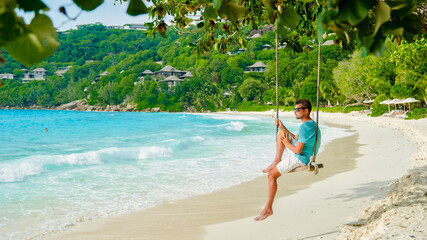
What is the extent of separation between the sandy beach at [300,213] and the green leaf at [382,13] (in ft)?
9.92

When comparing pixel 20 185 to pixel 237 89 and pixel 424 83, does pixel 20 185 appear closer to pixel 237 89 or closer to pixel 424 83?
pixel 424 83

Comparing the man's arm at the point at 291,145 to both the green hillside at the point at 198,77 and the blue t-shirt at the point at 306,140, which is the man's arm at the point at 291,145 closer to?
the blue t-shirt at the point at 306,140

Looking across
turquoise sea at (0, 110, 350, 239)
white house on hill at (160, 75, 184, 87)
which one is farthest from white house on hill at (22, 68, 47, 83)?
turquoise sea at (0, 110, 350, 239)

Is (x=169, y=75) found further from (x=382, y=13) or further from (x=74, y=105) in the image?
(x=382, y=13)

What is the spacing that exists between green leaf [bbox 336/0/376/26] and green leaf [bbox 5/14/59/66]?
1.92 feet

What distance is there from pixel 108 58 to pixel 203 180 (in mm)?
141596

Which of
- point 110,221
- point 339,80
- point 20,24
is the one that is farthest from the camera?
point 339,80

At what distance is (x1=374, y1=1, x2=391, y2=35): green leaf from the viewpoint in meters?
0.75

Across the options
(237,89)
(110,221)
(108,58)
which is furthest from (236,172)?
(108,58)

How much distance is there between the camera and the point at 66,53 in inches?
5920

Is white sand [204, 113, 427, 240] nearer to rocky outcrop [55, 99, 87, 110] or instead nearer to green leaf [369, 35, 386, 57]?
green leaf [369, 35, 386, 57]

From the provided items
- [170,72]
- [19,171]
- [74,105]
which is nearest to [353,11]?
[19,171]

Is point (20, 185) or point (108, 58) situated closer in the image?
point (20, 185)

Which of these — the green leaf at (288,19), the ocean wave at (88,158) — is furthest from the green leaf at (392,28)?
the ocean wave at (88,158)
